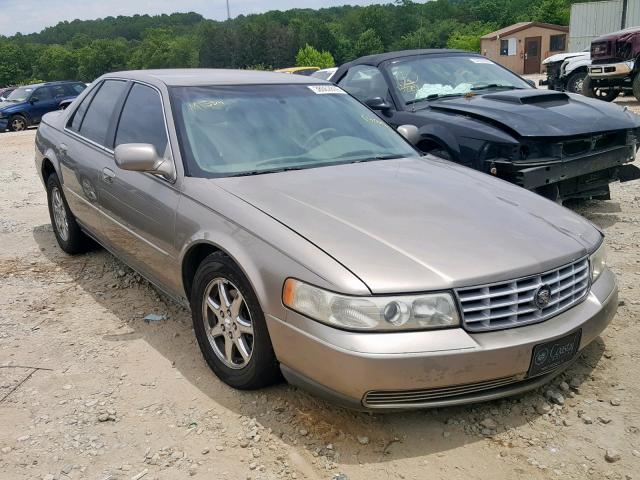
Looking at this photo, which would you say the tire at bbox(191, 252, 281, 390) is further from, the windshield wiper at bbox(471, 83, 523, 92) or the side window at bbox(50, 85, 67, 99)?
the side window at bbox(50, 85, 67, 99)

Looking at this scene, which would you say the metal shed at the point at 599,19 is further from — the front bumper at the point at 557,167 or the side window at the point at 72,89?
the front bumper at the point at 557,167

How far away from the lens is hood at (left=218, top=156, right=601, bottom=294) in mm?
2572

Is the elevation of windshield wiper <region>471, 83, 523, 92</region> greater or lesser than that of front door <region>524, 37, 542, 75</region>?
greater

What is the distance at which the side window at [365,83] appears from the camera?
6555 mm

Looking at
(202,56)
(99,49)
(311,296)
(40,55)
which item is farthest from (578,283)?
(40,55)

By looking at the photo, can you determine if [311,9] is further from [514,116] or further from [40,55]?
[514,116]

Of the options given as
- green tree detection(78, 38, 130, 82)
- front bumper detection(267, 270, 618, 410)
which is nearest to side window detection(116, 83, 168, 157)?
front bumper detection(267, 270, 618, 410)

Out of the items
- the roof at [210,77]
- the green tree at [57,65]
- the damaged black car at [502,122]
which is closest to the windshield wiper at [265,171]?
the roof at [210,77]

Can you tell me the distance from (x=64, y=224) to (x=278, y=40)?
283 feet

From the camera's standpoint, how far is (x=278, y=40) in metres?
87.2

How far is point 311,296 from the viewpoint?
8.42 feet

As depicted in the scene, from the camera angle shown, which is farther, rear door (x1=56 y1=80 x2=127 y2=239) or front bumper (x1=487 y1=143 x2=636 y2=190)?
front bumper (x1=487 y1=143 x2=636 y2=190)

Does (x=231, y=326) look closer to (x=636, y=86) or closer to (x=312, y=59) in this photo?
(x=636, y=86)

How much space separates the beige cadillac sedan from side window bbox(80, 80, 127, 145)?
3.9 inches
